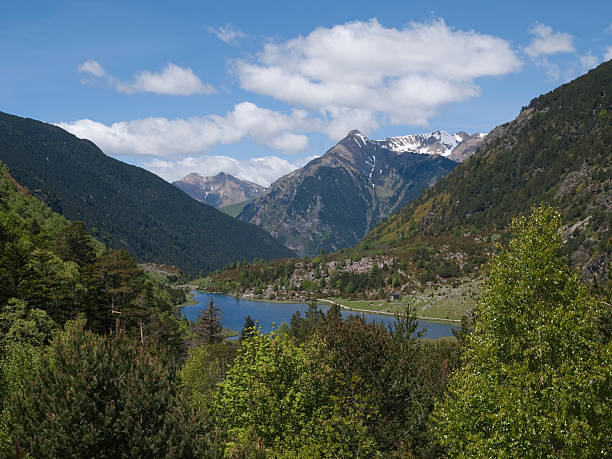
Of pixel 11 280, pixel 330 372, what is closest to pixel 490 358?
pixel 330 372

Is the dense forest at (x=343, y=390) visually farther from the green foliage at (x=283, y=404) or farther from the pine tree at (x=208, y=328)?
the pine tree at (x=208, y=328)

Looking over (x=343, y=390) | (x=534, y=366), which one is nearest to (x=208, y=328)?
(x=343, y=390)

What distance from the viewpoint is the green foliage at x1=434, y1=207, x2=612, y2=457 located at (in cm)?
2117

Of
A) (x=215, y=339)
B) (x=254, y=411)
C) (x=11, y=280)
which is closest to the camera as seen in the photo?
(x=254, y=411)

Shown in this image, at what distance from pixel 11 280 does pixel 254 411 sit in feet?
107

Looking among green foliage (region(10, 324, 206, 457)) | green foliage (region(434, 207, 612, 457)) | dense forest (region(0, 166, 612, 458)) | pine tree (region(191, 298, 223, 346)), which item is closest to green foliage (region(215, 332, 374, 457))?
dense forest (region(0, 166, 612, 458))

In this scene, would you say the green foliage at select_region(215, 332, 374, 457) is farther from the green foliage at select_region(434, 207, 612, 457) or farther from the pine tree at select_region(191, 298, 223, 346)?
the pine tree at select_region(191, 298, 223, 346)

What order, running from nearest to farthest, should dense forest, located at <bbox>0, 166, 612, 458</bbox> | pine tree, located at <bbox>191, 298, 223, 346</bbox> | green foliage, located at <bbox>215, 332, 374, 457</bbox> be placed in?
dense forest, located at <bbox>0, 166, 612, 458</bbox> → green foliage, located at <bbox>215, 332, 374, 457</bbox> → pine tree, located at <bbox>191, 298, 223, 346</bbox>

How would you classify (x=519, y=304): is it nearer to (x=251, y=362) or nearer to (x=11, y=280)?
(x=251, y=362)

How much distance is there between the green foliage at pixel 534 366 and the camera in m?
21.2

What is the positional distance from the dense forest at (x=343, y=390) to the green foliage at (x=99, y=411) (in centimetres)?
6

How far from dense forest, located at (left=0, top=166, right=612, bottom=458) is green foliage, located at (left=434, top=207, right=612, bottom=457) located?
0.08 m

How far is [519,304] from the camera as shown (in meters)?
25.7

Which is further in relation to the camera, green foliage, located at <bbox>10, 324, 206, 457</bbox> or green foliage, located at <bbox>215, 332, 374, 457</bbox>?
green foliage, located at <bbox>215, 332, 374, 457</bbox>
